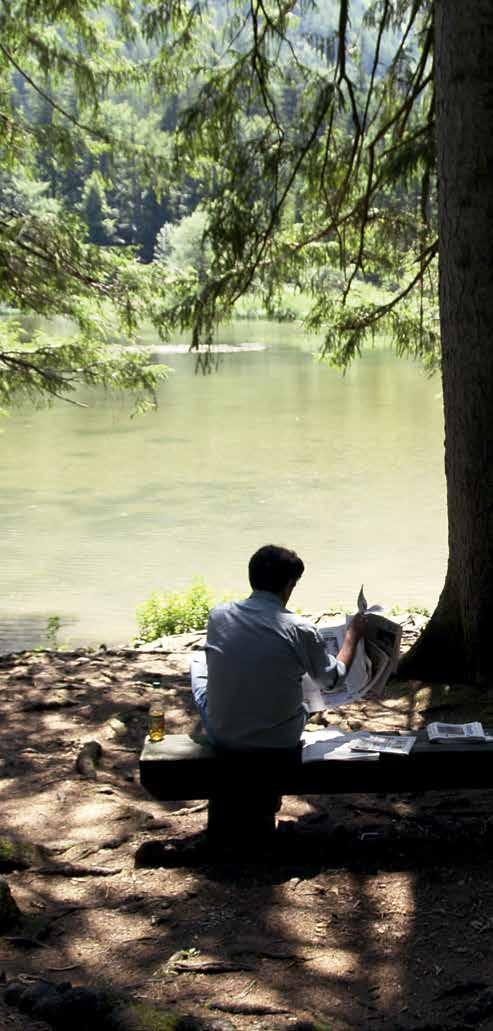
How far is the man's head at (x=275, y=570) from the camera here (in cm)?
371

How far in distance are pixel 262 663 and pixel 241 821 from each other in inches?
21.7

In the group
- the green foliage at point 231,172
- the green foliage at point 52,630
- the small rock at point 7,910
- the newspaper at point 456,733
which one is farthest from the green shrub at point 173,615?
the small rock at point 7,910

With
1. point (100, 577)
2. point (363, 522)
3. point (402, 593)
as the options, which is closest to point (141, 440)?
point (363, 522)

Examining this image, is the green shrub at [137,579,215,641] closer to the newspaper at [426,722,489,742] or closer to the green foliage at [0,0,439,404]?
the green foliage at [0,0,439,404]

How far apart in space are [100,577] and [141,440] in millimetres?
12389

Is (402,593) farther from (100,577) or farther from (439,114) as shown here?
(439,114)

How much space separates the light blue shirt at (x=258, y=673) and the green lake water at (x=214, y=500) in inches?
265

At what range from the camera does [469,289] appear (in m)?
5.12

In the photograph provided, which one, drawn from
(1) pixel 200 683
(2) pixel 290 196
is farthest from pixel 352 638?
(2) pixel 290 196

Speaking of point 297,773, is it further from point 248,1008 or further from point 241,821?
point 248,1008

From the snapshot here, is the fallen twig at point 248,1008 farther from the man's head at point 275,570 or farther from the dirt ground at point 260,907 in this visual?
the man's head at point 275,570

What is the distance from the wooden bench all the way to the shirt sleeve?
269mm

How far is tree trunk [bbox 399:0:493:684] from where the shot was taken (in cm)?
508

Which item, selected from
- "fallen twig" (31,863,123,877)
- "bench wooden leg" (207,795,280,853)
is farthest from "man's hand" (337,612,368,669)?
"fallen twig" (31,863,123,877)
